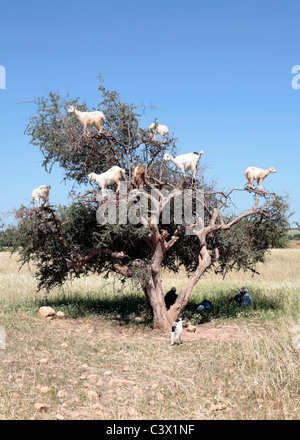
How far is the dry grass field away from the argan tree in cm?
176

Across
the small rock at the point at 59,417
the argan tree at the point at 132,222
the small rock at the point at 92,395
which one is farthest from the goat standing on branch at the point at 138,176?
the small rock at the point at 59,417

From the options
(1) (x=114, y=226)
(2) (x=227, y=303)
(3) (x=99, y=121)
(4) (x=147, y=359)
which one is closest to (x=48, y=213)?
(1) (x=114, y=226)

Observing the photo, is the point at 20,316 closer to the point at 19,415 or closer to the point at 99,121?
the point at 99,121

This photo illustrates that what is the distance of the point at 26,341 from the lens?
1143cm

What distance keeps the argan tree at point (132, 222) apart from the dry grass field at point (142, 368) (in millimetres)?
1760

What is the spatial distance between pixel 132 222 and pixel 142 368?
5.23 metres

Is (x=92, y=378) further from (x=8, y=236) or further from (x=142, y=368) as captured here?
(x=8, y=236)

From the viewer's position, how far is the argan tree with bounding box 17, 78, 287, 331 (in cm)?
1366

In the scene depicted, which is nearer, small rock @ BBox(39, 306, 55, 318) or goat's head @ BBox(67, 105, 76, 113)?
goat's head @ BBox(67, 105, 76, 113)

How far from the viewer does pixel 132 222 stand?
13.7m

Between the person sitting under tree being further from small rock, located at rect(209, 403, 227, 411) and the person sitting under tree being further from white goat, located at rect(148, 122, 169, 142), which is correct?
small rock, located at rect(209, 403, 227, 411)

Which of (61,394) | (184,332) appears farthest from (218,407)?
(184,332)

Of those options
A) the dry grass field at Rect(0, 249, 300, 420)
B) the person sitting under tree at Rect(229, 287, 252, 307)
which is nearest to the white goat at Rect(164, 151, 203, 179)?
the dry grass field at Rect(0, 249, 300, 420)
